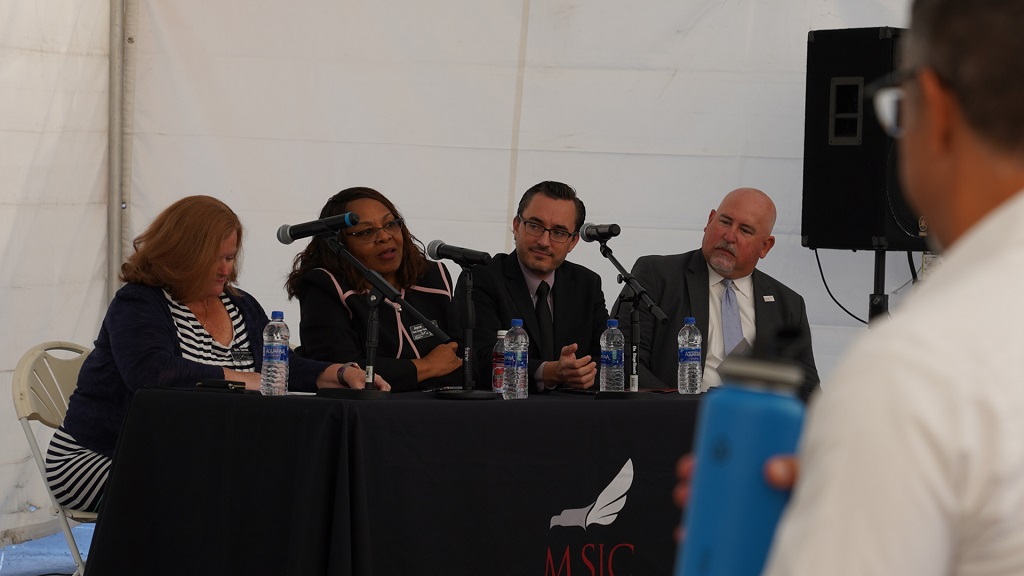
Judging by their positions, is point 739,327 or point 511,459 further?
point 739,327

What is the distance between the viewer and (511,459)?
2.68 metres

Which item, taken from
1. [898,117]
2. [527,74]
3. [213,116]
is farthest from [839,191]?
[898,117]

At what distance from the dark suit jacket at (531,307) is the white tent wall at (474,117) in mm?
713

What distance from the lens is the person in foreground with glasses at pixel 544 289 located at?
3621mm

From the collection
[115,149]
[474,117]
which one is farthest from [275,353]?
[115,149]

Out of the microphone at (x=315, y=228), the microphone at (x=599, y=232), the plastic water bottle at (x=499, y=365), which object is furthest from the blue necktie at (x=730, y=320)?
the microphone at (x=315, y=228)

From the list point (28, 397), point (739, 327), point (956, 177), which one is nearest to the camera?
point (956, 177)

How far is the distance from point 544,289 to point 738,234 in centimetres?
72

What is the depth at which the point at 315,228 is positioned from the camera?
284cm

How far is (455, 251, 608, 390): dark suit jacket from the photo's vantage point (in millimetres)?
3598

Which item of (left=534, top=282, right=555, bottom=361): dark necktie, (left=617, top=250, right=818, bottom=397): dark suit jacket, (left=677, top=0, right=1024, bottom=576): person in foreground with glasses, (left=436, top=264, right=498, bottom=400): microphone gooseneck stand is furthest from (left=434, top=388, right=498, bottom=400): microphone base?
(left=677, top=0, right=1024, bottom=576): person in foreground with glasses

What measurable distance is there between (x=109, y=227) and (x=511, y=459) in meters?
2.44

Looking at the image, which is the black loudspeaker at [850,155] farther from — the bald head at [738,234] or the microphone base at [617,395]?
the microphone base at [617,395]

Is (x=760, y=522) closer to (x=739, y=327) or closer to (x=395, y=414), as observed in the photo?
(x=395, y=414)
